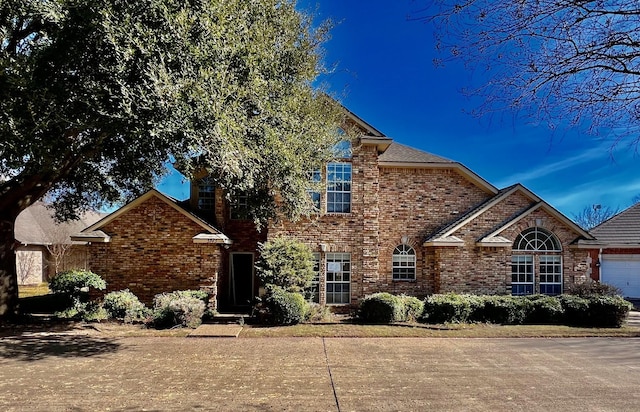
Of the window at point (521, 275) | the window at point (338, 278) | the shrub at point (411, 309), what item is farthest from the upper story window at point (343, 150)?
the window at point (521, 275)

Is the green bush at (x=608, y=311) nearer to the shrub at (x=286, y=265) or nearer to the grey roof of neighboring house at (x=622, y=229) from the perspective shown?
the shrub at (x=286, y=265)

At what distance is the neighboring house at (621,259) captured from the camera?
890 inches

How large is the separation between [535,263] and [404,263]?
16.7ft

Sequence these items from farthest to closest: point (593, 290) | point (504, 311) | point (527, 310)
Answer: point (593, 290) → point (527, 310) → point (504, 311)

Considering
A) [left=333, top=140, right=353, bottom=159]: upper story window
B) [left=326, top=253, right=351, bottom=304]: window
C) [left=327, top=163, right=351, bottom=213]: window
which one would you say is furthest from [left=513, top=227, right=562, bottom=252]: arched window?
[left=333, top=140, right=353, bottom=159]: upper story window

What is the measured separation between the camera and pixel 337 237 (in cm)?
1620

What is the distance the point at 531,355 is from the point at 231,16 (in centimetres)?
1092

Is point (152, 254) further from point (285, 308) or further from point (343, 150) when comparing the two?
point (343, 150)

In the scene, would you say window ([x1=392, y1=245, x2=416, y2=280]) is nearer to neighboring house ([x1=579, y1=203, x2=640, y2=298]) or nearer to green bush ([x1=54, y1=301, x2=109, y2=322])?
green bush ([x1=54, y1=301, x2=109, y2=322])

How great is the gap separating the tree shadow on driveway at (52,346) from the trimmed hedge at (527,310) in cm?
991

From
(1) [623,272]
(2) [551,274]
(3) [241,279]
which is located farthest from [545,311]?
(1) [623,272]

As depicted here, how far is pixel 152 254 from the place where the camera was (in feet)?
51.2

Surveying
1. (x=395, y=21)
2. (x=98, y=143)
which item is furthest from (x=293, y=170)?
(x=395, y=21)

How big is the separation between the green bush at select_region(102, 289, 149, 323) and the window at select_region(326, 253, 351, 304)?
6.65 m
